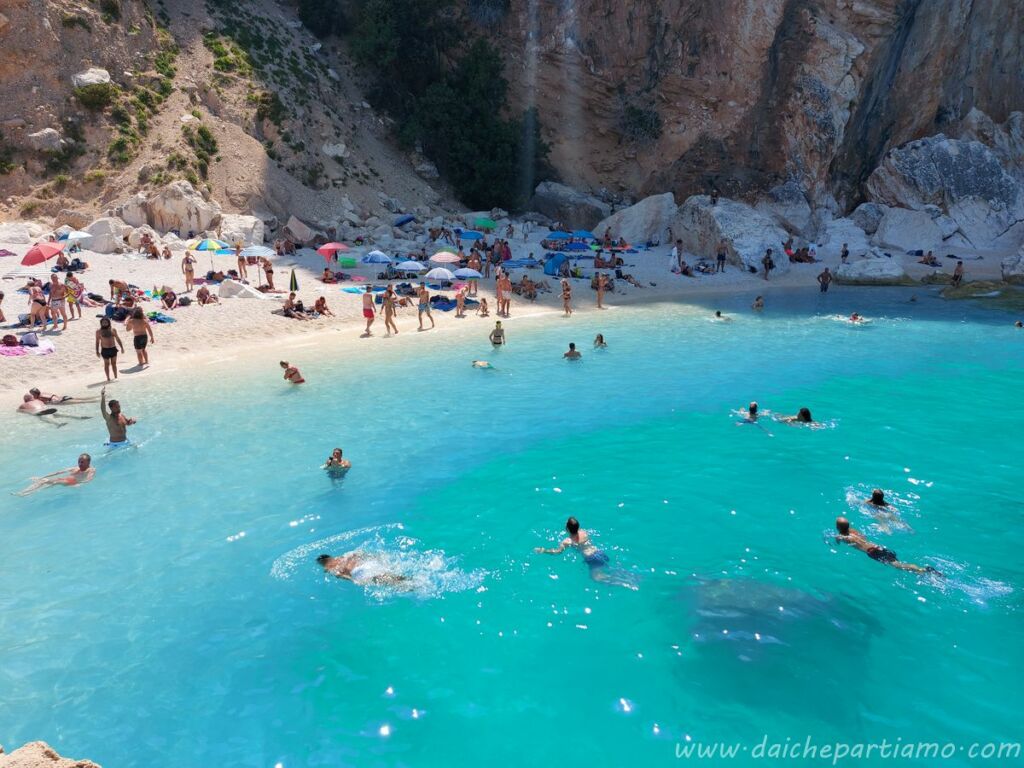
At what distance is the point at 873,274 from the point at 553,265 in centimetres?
1472

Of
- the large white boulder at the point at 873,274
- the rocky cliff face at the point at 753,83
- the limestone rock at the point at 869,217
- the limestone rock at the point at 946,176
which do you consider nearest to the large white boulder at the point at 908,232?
the limestone rock at the point at 869,217

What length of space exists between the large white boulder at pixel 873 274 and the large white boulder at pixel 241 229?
26.2 m

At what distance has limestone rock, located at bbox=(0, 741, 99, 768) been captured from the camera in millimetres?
3482

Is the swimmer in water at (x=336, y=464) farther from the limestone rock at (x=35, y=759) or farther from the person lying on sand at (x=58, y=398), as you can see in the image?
the limestone rock at (x=35, y=759)

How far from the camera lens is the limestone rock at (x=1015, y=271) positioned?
29312mm

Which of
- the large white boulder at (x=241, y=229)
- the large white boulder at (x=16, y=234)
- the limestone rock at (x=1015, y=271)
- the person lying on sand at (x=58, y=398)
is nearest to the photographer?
the person lying on sand at (x=58, y=398)

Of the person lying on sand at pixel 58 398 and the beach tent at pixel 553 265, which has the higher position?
the beach tent at pixel 553 265

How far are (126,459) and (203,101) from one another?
89.7 ft

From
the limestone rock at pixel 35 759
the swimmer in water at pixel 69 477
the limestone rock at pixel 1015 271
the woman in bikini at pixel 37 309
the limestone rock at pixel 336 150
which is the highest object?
the limestone rock at pixel 336 150

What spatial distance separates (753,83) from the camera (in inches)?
1542

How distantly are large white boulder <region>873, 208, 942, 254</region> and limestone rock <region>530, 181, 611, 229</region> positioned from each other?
49.0 feet

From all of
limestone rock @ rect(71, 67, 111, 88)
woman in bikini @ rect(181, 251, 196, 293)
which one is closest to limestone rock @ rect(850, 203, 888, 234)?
woman in bikini @ rect(181, 251, 196, 293)

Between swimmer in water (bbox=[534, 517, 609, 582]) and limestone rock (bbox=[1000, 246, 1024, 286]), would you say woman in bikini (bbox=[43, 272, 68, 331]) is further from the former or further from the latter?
limestone rock (bbox=[1000, 246, 1024, 286])

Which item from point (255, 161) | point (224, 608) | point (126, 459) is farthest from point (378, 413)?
point (255, 161)
